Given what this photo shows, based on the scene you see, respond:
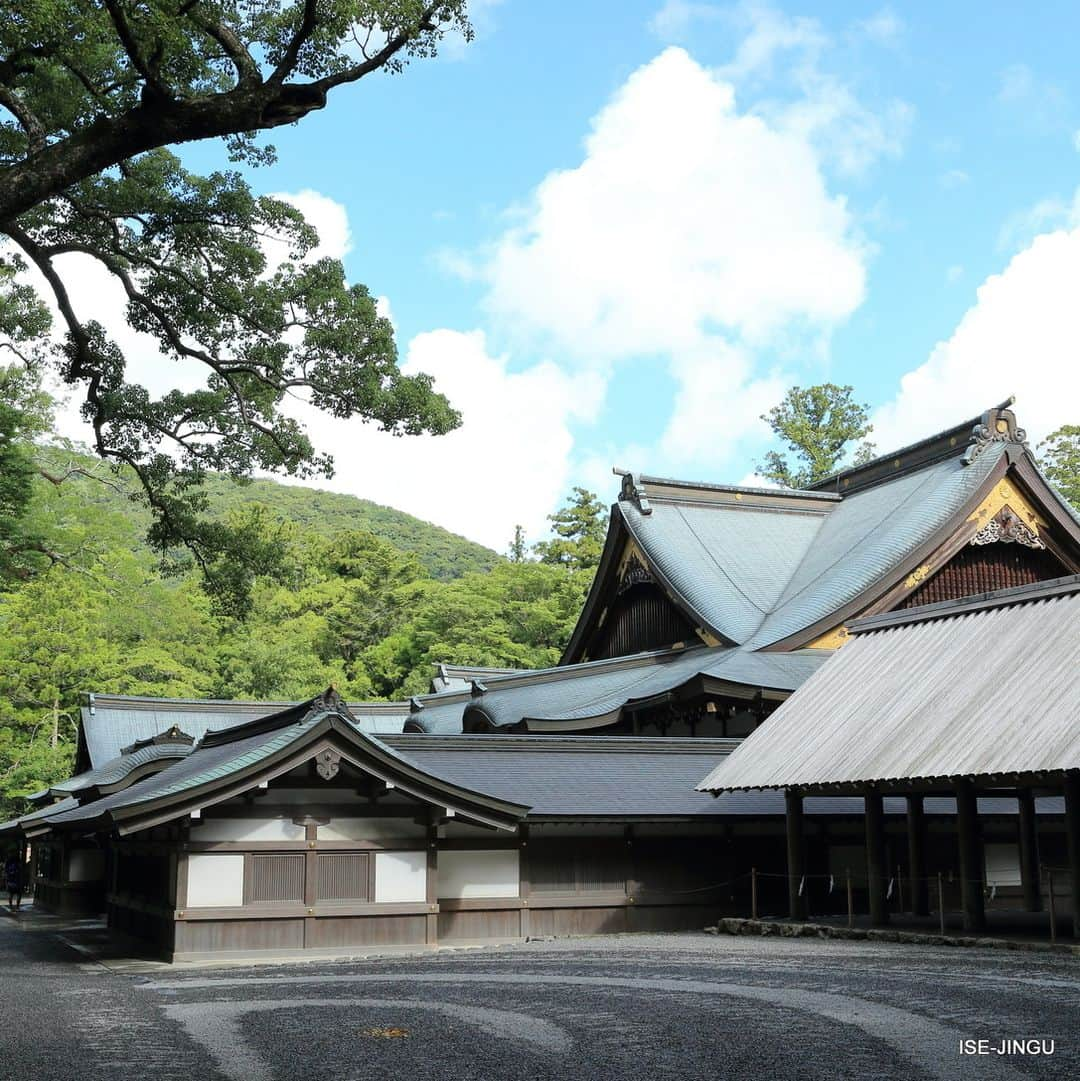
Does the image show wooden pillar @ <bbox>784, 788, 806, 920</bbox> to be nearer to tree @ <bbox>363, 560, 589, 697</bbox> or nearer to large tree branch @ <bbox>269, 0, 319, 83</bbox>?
large tree branch @ <bbox>269, 0, 319, 83</bbox>

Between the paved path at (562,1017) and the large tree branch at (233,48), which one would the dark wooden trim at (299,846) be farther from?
the large tree branch at (233,48)

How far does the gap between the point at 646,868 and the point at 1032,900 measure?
5357mm

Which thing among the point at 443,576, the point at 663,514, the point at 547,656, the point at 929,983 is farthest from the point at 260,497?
the point at 929,983

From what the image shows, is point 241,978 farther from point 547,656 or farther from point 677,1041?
point 547,656

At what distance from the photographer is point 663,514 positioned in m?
28.6

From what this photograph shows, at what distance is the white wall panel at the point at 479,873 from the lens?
16922mm

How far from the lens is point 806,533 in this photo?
2988cm

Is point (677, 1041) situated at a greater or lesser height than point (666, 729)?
lesser

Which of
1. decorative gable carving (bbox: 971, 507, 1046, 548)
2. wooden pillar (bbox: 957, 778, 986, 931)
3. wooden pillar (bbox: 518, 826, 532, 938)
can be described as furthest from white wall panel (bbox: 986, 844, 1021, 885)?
wooden pillar (bbox: 518, 826, 532, 938)

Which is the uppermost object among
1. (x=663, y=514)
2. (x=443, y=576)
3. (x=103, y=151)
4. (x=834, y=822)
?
(x=443, y=576)

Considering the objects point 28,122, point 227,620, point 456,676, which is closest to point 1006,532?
point 456,676

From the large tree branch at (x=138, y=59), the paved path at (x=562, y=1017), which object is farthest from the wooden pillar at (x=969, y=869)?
the large tree branch at (x=138, y=59)

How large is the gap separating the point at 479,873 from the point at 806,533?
15.4m

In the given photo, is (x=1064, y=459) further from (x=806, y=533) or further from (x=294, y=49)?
(x=294, y=49)
